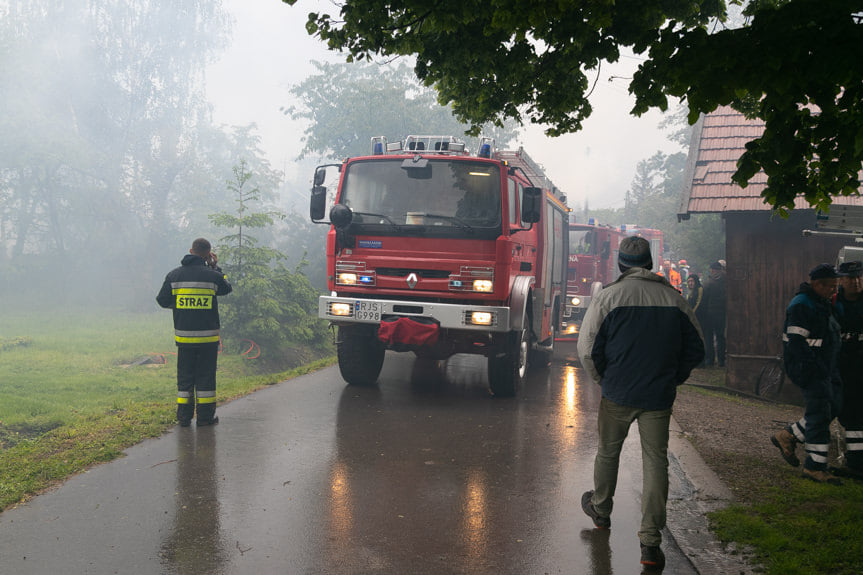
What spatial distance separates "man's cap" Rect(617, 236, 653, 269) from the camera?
4453mm

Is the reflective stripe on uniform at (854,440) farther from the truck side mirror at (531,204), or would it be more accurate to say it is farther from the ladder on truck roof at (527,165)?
the ladder on truck roof at (527,165)

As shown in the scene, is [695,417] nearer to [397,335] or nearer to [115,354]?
[397,335]

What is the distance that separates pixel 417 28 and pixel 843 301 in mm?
4529

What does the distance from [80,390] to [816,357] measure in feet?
39.0

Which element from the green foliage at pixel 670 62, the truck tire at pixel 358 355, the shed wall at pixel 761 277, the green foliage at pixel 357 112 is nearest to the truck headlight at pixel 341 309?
the truck tire at pixel 358 355

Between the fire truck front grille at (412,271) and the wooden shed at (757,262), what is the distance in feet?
16.6

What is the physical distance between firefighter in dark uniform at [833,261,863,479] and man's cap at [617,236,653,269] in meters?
2.71

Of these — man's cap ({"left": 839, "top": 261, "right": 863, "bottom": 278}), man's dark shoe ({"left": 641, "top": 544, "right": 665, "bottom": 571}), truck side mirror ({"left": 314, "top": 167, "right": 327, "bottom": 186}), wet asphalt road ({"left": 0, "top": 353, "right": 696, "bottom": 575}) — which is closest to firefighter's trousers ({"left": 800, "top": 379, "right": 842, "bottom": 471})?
man's cap ({"left": 839, "top": 261, "right": 863, "bottom": 278})

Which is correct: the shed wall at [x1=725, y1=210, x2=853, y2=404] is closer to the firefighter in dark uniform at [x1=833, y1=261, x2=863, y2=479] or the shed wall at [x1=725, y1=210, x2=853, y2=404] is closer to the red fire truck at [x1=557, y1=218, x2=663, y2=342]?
the firefighter in dark uniform at [x1=833, y1=261, x2=863, y2=479]

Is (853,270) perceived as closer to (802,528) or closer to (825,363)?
(825,363)

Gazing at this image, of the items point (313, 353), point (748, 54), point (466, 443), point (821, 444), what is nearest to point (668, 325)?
point (748, 54)

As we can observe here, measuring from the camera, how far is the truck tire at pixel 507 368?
8828 mm

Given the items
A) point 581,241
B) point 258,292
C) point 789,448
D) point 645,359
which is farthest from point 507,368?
point 581,241

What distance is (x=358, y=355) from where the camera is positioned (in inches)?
377
